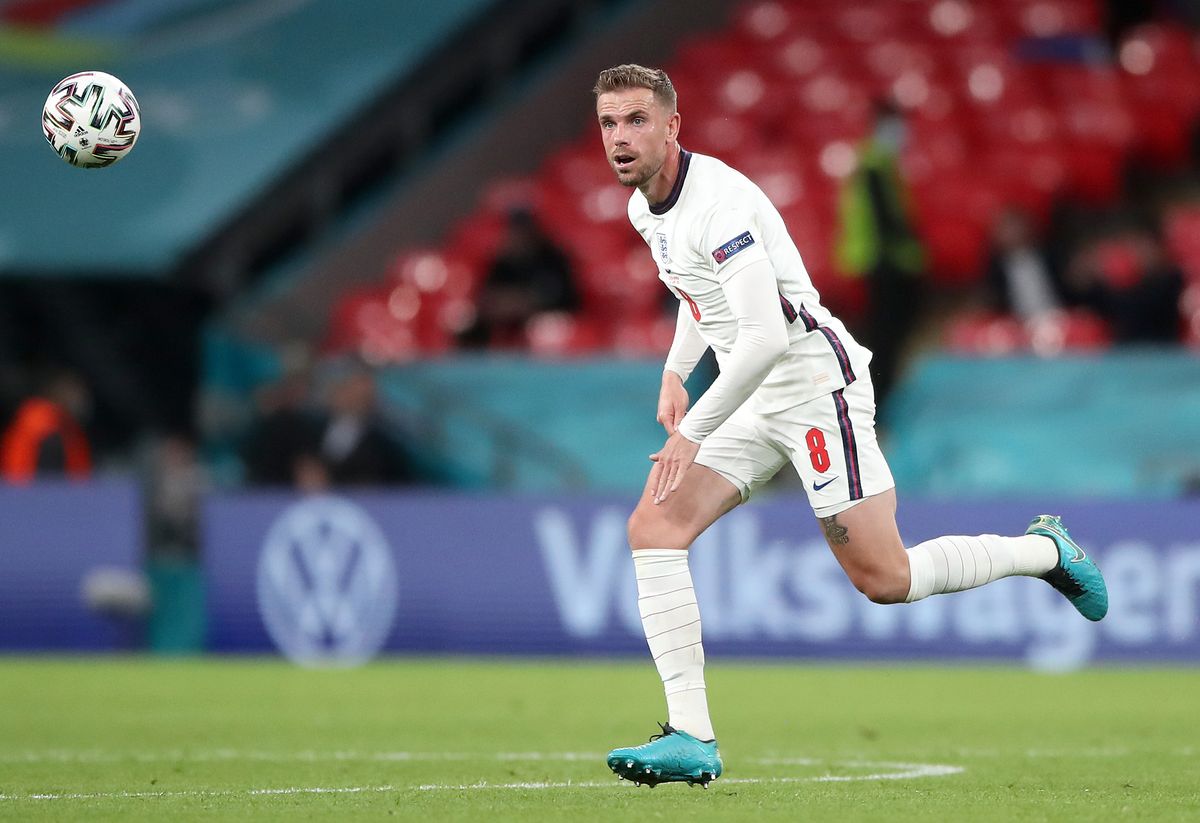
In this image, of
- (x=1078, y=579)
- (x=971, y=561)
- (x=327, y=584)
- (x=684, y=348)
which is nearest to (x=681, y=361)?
(x=684, y=348)

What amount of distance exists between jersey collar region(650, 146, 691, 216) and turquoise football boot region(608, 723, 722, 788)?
5.80 feet

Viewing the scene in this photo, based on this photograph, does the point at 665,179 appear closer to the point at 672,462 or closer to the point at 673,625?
the point at 672,462

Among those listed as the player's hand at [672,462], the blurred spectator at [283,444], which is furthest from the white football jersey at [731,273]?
the blurred spectator at [283,444]

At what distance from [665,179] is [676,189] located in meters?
0.05

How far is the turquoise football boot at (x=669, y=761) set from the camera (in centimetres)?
615

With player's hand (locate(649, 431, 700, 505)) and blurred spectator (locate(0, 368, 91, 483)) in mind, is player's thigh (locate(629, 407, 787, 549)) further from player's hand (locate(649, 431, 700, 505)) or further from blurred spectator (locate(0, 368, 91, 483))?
blurred spectator (locate(0, 368, 91, 483))

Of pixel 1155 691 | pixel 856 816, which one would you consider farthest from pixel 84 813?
pixel 1155 691

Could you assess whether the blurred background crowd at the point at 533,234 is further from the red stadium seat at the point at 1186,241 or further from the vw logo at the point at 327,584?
the vw logo at the point at 327,584

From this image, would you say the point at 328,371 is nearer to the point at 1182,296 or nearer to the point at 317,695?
the point at 317,695

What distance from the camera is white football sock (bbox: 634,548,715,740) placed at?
645 cm

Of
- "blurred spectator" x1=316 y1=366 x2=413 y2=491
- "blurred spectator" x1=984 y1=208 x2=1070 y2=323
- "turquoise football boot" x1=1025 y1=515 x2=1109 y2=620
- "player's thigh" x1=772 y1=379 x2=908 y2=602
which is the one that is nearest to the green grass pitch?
"turquoise football boot" x1=1025 y1=515 x2=1109 y2=620

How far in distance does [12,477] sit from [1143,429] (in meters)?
8.77

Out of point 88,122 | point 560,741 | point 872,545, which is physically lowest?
point 560,741

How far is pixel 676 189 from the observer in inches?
256
